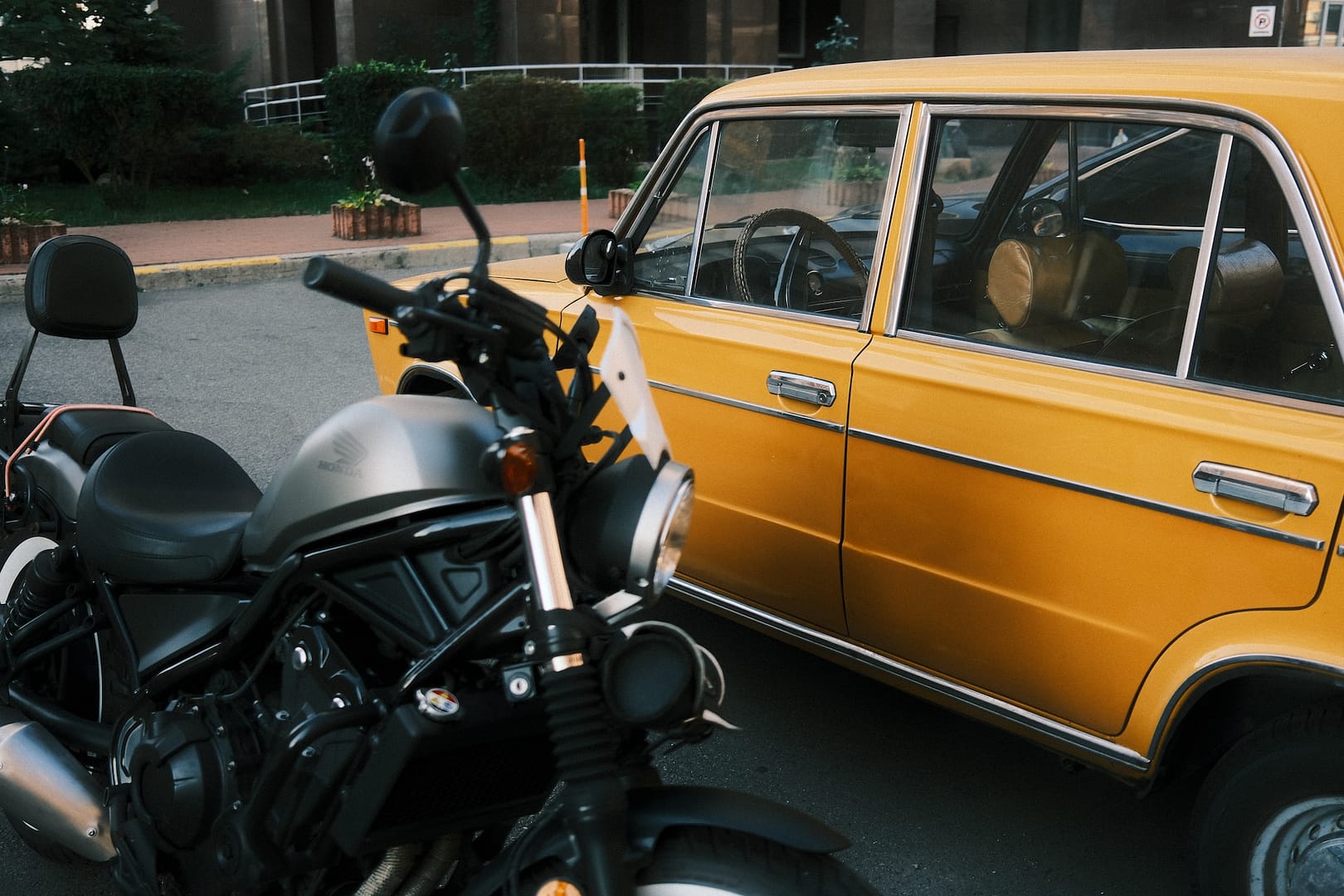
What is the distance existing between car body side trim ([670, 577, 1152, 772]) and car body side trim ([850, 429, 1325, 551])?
578 mm

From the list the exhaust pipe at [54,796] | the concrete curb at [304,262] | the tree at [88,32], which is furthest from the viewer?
the tree at [88,32]

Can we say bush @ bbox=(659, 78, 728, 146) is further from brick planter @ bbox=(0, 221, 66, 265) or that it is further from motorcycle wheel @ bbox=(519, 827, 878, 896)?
motorcycle wheel @ bbox=(519, 827, 878, 896)

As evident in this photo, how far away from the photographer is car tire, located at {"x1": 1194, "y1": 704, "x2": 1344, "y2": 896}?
2.55 meters

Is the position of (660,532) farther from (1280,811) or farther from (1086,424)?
(1280,811)

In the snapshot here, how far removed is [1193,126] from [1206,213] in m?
0.20

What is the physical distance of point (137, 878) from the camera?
2586 millimetres

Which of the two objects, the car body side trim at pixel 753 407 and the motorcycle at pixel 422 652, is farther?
the car body side trim at pixel 753 407

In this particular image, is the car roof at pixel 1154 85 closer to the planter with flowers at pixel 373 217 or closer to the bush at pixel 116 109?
the planter with flowers at pixel 373 217

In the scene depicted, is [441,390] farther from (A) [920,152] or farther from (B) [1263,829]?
(B) [1263,829]

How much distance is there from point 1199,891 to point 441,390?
287cm

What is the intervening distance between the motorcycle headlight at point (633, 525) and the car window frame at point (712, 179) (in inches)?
57.0

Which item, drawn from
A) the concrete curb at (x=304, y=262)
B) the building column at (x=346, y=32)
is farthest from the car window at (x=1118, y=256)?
the building column at (x=346, y=32)

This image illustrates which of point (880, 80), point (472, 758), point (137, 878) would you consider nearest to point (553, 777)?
point (472, 758)

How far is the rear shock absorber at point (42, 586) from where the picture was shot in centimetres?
304
